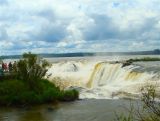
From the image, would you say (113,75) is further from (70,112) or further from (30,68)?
(70,112)

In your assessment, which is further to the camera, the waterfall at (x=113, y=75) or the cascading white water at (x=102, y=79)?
the waterfall at (x=113, y=75)

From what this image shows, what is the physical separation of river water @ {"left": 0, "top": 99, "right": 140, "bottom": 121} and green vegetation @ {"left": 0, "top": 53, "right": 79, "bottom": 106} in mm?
1360

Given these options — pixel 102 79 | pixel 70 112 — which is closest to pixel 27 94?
pixel 70 112

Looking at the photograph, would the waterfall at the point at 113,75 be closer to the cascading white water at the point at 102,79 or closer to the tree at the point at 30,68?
the cascading white water at the point at 102,79

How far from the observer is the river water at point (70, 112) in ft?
73.7

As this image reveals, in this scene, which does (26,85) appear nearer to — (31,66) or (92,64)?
(31,66)

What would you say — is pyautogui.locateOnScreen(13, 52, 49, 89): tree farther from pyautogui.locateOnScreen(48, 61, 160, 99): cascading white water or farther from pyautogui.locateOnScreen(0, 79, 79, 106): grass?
pyautogui.locateOnScreen(48, 61, 160, 99): cascading white water

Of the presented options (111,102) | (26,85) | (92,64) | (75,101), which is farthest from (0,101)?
(92,64)

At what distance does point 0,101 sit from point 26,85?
9.39ft

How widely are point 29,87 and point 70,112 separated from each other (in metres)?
6.79

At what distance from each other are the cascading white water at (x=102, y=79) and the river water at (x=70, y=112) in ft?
14.0

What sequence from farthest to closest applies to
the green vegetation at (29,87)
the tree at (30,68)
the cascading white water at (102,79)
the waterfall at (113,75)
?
the waterfall at (113,75) < the cascading white water at (102,79) < the tree at (30,68) < the green vegetation at (29,87)

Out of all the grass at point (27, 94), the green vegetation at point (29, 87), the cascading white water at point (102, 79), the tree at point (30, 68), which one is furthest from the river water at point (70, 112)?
the cascading white water at point (102, 79)

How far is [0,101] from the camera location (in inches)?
1105
